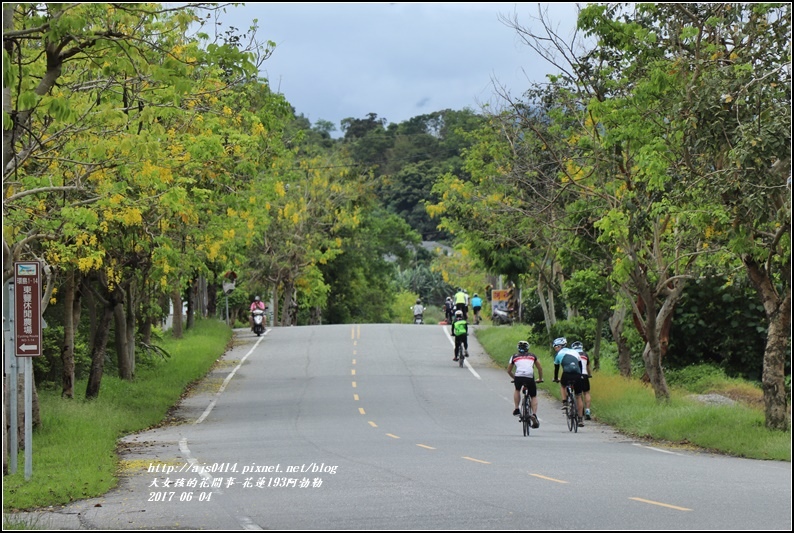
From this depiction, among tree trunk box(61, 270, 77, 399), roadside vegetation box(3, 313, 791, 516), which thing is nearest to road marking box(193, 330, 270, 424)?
roadside vegetation box(3, 313, 791, 516)

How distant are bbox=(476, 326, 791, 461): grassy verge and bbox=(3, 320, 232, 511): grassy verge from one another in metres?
10.0

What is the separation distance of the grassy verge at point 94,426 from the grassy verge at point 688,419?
395 inches

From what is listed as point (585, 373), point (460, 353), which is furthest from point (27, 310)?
point (460, 353)

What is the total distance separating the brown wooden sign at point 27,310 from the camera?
15.4 metres

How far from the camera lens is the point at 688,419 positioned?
890 inches

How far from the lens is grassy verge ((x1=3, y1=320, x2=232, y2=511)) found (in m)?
14.9

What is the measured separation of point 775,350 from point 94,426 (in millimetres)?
12398

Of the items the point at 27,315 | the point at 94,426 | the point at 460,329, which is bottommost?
the point at 94,426

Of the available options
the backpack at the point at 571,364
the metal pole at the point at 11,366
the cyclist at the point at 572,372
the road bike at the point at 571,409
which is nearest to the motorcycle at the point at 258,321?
the road bike at the point at 571,409

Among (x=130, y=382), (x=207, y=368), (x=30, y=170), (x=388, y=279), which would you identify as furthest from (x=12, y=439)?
(x=388, y=279)

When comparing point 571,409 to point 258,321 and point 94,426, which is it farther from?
point 258,321

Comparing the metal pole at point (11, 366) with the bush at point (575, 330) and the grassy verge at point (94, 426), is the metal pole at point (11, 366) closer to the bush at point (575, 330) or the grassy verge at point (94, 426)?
the grassy verge at point (94, 426)

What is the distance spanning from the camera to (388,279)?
89.2 meters

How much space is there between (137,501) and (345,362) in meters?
25.6
